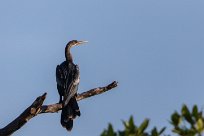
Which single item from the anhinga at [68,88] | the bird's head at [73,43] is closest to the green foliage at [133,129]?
the anhinga at [68,88]

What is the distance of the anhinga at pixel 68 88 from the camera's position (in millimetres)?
12000

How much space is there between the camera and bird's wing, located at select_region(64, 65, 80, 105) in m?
12.4

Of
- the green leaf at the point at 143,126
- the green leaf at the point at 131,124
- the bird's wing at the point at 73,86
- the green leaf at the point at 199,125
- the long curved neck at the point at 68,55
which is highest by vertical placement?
the long curved neck at the point at 68,55

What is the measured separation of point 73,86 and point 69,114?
3.35 ft

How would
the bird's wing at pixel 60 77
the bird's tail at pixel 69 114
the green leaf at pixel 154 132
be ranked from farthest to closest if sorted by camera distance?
the bird's wing at pixel 60 77 < the bird's tail at pixel 69 114 < the green leaf at pixel 154 132

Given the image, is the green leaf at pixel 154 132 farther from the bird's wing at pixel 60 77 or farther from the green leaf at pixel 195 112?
the bird's wing at pixel 60 77

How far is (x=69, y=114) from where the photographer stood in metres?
12.0

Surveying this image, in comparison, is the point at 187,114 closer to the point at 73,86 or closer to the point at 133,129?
the point at 133,129

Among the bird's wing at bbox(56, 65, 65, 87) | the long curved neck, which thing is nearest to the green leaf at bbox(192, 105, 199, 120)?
the bird's wing at bbox(56, 65, 65, 87)

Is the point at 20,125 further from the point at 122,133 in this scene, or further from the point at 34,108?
the point at 122,133

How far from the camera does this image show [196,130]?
4496 mm

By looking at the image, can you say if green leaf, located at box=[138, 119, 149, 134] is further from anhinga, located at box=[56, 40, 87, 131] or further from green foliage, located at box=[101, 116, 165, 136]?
anhinga, located at box=[56, 40, 87, 131]

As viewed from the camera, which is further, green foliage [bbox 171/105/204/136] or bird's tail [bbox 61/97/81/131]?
bird's tail [bbox 61/97/81/131]

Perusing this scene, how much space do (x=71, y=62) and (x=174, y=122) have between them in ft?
31.6
